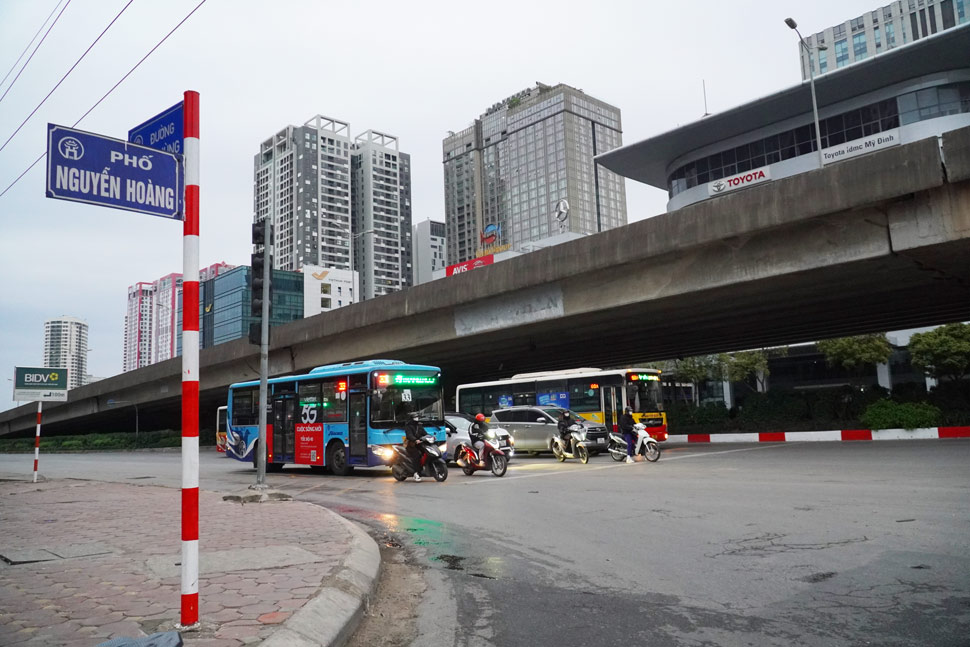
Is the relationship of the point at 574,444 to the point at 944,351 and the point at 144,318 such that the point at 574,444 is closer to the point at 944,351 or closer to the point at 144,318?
the point at 944,351

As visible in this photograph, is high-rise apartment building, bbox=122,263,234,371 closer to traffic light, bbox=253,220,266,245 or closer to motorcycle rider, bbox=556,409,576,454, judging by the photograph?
motorcycle rider, bbox=556,409,576,454

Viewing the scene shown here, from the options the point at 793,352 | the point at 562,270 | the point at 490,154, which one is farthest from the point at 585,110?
the point at 562,270

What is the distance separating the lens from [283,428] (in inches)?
809

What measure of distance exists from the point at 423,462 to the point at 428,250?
14859 centimetres

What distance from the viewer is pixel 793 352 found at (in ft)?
193

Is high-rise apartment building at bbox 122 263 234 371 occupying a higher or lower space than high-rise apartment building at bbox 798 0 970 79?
lower

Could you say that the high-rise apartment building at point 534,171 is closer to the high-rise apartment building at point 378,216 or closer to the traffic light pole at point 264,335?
the high-rise apartment building at point 378,216

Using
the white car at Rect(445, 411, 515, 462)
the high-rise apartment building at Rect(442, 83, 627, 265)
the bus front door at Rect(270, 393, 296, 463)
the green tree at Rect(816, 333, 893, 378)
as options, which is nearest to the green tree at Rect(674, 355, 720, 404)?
the green tree at Rect(816, 333, 893, 378)

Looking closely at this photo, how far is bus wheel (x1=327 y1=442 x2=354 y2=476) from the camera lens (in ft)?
61.6

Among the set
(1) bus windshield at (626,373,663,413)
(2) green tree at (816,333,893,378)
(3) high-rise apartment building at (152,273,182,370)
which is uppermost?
(3) high-rise apartment building at (152,273,182,370)

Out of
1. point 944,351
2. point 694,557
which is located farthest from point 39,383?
point 944,351

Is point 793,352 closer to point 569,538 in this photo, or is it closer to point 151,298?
point 569,538

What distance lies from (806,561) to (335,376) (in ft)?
46.5

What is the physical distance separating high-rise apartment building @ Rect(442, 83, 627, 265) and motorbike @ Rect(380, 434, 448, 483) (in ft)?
422
